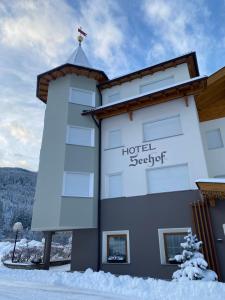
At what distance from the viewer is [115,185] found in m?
14.6

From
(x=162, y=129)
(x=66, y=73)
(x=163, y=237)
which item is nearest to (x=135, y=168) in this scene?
(x=162, y=129)

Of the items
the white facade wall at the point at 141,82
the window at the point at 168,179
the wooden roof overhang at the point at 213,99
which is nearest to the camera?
the window at the point at 168,179

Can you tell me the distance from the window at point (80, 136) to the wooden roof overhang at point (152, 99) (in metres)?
1.19

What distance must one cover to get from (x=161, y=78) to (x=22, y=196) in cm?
3995

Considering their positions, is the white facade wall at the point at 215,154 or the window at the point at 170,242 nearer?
the window at the point at 170,242

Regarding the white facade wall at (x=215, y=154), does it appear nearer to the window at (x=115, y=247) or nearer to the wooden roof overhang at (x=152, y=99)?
the wooden roof overhang at (x=152, y=99)

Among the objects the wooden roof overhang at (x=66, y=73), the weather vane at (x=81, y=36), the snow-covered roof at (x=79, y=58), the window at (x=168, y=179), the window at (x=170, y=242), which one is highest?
the weather vane at (x=81, y=36)

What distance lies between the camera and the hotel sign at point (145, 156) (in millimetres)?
13836

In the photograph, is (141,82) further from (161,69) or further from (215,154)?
(215,154)

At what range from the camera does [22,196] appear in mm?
47094

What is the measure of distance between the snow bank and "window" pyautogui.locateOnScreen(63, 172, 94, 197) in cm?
440

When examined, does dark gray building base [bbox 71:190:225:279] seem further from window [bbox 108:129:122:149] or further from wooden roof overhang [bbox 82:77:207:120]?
wooden roof overhang [bbox 82:77:207:120]

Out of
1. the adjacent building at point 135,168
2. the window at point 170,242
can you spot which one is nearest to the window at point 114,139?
the adjacent building at point 135,168

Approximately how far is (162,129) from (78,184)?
609 centimetres
